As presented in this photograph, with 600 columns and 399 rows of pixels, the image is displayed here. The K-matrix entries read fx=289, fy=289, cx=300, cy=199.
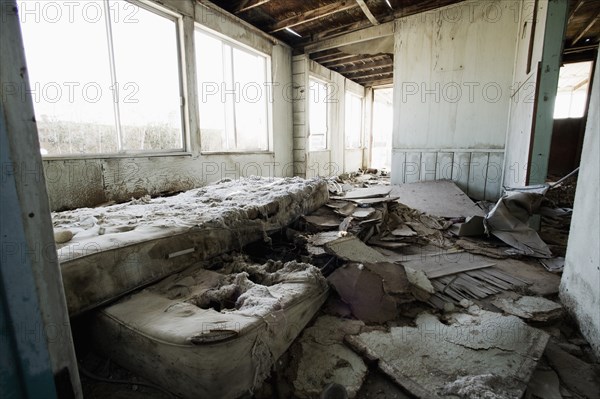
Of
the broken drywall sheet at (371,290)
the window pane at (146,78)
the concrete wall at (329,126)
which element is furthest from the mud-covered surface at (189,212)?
the concrete wall at (329,126)

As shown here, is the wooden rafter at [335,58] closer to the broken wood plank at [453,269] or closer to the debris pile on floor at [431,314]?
the debris pile on floor at [431,314]

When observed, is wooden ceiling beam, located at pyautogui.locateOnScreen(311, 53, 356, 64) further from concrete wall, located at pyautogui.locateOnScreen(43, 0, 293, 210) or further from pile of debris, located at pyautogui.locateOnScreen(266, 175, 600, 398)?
pile of debris, located at pyautogui.locateOnScreen(266, 175, 600, 398)

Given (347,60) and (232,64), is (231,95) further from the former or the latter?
(347,60)

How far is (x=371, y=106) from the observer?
394 inches

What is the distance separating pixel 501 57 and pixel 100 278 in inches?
212

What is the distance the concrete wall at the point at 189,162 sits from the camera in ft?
10.0

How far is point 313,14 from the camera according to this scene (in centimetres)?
487

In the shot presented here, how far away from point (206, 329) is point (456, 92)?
Result: 16.5 ft

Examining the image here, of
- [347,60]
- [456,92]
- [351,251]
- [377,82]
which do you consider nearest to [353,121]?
[377,82]

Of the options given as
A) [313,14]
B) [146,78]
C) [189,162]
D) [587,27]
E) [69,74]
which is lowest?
[189,162]

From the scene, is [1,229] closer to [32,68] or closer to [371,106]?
[32,68]

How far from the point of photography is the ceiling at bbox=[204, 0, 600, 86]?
4.61 metres

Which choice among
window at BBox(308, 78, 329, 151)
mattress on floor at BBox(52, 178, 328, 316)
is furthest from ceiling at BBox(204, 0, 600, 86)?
mattress on floor at BBox(52, 178, 328, 316)

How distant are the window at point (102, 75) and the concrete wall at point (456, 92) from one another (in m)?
3.73
